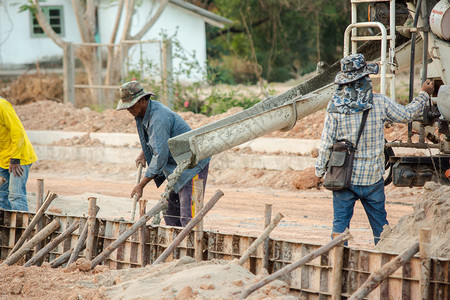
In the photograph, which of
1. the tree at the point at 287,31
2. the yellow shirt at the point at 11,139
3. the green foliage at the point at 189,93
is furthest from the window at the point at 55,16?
the yellow shirt at the point at 11,139

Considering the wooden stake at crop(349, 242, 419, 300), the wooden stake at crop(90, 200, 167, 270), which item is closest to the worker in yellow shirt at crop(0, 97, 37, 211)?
the wooden stake at crop(90, 200, 167, 270)

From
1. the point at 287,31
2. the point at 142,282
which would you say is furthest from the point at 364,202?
the point at 287,31

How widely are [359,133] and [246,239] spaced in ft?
4.32

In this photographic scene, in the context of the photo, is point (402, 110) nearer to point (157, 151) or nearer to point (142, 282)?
point (157, 151)

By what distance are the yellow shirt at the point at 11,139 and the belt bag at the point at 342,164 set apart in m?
4.14

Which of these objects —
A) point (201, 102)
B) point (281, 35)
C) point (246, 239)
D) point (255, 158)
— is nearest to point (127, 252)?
point (246, 239)

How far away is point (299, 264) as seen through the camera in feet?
16.7

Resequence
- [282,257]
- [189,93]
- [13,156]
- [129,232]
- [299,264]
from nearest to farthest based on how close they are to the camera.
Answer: [299,264] → [282,257] → [129,232] → [13,156] → [189,93]

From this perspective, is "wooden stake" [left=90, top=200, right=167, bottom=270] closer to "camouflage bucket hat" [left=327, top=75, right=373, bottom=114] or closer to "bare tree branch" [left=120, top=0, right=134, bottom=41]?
"camouflage bucket hat" [left=327, top=75, right=373, bottom=114]

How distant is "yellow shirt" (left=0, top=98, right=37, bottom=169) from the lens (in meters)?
8.34

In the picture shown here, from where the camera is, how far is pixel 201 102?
18641 mm

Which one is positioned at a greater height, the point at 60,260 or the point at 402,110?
the point at 402,110

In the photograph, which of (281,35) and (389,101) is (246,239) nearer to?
(389,101)

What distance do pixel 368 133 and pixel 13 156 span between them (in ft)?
14.7
